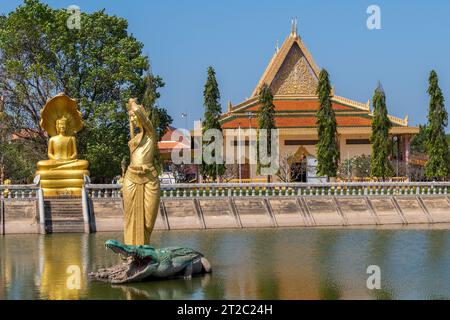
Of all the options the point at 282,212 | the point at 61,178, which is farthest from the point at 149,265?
the point at 61,178

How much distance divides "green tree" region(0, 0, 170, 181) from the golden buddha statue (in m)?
7.91

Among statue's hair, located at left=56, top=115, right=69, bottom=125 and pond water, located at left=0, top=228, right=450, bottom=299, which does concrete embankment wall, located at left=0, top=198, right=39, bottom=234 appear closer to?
pond water, located at left=0, top=228, right=450, bottom=299

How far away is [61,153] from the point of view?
35375 mm

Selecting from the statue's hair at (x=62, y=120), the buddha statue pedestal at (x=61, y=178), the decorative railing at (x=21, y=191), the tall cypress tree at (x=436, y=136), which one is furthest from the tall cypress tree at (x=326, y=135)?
the decorative railing at (x=21, y=191)

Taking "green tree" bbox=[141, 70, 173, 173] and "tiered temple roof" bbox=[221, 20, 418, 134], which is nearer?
"green tree" bbox=[141, 70, 173, 173]

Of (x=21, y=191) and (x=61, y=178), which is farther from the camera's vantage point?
(x=61, y=178)

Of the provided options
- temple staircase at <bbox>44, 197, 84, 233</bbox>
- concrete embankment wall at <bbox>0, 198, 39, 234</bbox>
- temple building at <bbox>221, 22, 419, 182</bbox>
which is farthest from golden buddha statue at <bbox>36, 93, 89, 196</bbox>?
temple building at <bbox>221, 22, 419, 182</bbox>

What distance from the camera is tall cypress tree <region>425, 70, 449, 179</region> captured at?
46.1 metres

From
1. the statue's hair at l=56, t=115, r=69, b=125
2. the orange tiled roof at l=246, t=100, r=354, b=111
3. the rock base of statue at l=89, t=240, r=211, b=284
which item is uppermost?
the orange tiled roof at l=246, t=100, r=354, b=111

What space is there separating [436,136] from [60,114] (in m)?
20.5
